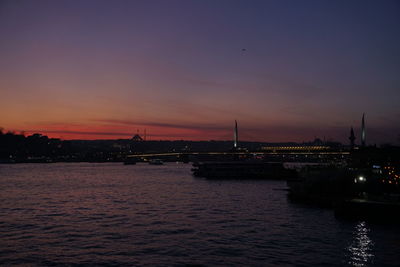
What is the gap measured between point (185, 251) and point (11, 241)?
750cm

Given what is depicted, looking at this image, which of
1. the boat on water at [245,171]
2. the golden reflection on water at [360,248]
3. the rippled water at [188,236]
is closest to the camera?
the golden reflection on water at [360,248]

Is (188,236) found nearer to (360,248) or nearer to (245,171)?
(360,248)

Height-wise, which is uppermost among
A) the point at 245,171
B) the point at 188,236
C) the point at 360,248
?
the point at 245,171

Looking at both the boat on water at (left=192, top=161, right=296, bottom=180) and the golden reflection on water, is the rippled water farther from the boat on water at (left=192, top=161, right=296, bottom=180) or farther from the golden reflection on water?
the boat on water at (left=192, top=161, right=296, bottom=180)

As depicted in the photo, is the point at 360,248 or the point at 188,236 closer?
the point at 360,248

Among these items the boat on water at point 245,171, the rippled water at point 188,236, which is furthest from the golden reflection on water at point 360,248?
the boat on water at point 245,171

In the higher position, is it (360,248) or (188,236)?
(188,236)

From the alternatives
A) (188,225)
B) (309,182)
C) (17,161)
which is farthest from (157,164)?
(188,225)

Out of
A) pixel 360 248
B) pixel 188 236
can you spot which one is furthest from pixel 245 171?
pixel 360 248

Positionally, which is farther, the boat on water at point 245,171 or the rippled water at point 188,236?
the boat on water at point 245,171

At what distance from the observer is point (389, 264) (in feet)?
44.7

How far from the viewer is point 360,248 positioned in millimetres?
15734

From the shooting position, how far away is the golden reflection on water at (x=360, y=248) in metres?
13.9

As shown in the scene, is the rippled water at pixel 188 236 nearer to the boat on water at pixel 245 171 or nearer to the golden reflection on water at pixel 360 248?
the golden reflection on water at pixel 360 248
